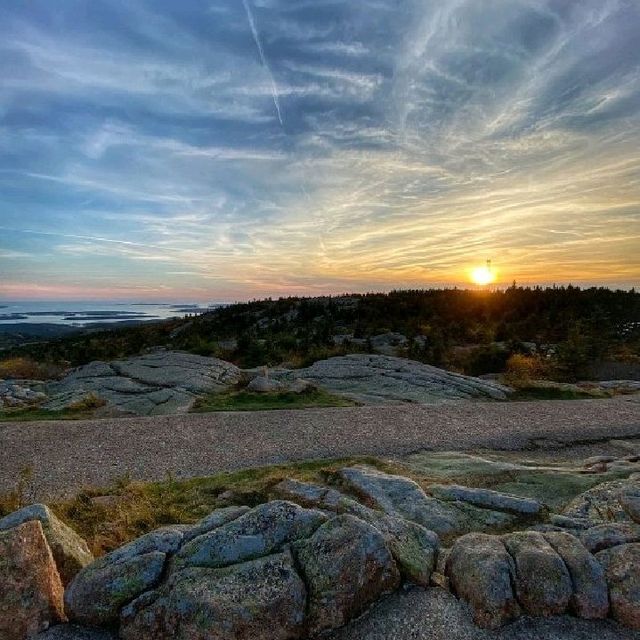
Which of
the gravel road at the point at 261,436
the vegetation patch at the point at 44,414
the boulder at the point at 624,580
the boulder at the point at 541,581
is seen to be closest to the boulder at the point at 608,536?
the boulder at the point at 624,580

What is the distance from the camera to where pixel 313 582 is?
4809mm

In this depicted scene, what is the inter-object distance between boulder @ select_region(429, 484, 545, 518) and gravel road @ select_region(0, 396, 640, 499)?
3.05 m

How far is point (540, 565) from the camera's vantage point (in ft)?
16.3

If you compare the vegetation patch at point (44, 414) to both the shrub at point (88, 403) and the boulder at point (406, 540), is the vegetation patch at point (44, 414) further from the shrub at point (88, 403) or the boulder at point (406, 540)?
→ the boulder at point (406, 540)

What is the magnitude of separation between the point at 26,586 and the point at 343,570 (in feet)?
10.0

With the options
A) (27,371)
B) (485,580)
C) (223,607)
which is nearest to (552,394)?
(485,580)

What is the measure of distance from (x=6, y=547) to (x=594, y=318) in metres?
36.8

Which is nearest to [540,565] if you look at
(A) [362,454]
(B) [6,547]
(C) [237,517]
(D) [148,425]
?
(C) [237,517]

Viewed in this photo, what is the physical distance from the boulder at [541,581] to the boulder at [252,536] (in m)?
2.15

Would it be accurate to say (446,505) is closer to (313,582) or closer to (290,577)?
(313,582)

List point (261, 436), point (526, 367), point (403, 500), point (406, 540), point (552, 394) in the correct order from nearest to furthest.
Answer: point (406, 540)
point (403, 500)
point (261, 436)
point (552, 394)
point (526, 367)

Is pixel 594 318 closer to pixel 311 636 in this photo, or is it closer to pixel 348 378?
pixel 348 378

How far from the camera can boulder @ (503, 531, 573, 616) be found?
4.77 m

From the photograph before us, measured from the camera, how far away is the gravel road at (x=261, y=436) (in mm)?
9992
